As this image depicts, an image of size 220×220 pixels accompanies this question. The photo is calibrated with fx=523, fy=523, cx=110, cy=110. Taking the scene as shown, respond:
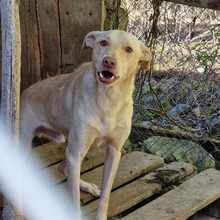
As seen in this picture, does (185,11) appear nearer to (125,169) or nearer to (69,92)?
(125,169)

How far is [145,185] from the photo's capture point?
4062mm

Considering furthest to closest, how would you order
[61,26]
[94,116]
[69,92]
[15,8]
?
[61,26]
[69,92]
[94,116]
[15,8]

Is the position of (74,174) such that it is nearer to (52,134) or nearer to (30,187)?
(30,187)

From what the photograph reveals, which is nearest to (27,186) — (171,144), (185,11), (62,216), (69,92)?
(62,216)

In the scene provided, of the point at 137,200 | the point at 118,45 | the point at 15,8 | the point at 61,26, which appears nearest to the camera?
the point at 15,8

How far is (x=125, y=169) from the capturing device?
425 cm

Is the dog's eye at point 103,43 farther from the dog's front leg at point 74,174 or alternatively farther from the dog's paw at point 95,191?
the dog's paw at point 95,191

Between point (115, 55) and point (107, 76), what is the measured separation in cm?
14

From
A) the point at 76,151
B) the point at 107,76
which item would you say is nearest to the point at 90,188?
the point at 76,151

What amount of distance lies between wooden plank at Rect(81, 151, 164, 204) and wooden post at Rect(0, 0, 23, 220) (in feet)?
4.10

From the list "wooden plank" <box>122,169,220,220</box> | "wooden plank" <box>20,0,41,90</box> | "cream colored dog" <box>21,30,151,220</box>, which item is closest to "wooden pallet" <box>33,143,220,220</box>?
"wooden plank" <box>122,169,220,220</box>

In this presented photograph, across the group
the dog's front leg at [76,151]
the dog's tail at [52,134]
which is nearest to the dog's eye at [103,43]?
the dog's front leg at [76,151]

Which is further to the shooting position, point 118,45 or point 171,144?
point 171,144

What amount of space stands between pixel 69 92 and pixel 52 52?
2.64 feet
